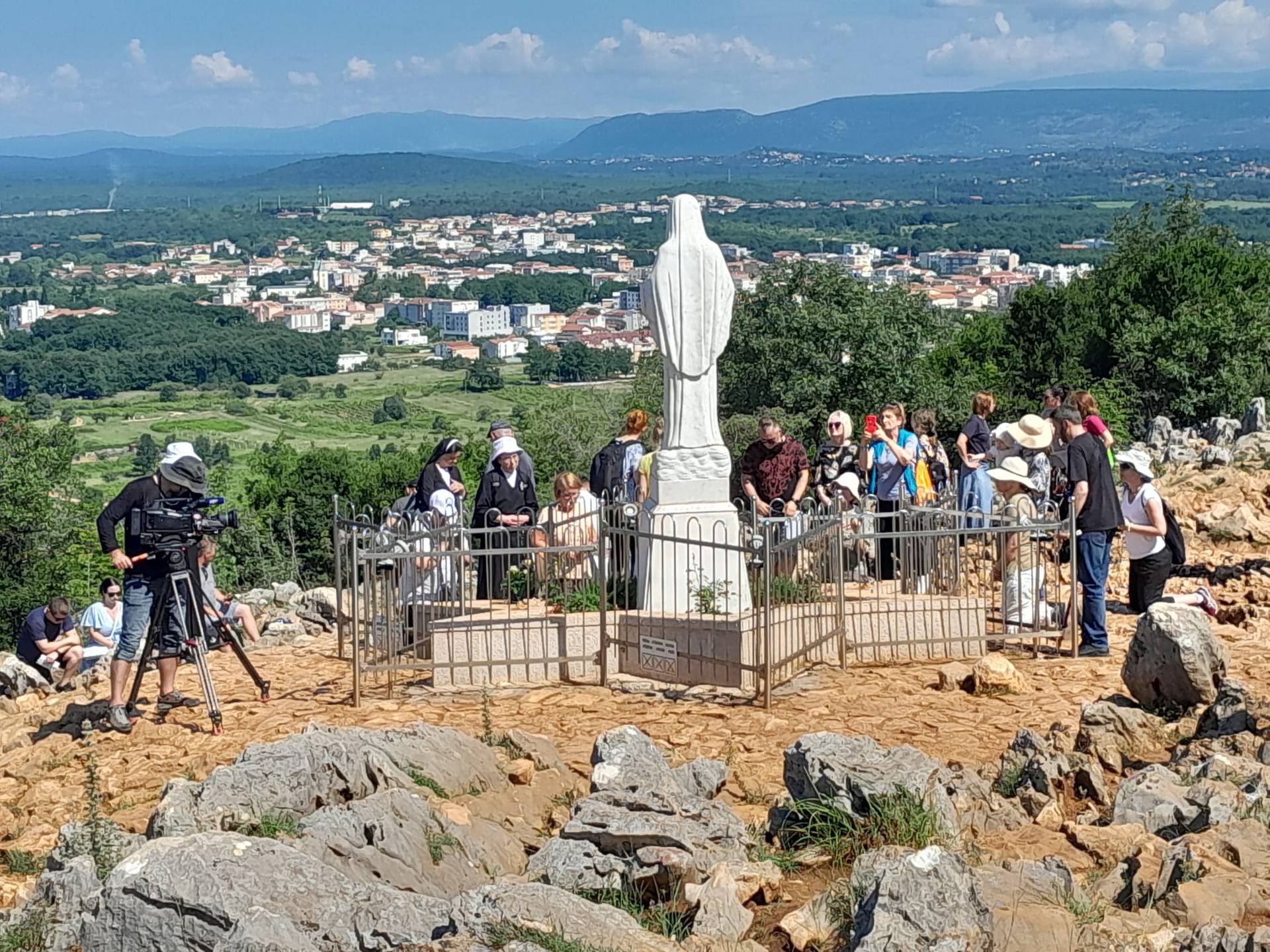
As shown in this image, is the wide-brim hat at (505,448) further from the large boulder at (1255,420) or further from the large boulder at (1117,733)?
the large boulder at (1255,420)

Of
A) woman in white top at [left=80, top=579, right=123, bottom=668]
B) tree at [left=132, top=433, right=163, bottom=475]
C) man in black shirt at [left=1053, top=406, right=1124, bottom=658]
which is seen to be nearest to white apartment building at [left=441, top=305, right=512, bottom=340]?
tree at [left=132, top=433, right=163, bottom=475]

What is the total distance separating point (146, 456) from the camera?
85688 millimetres

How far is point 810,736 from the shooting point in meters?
6.74

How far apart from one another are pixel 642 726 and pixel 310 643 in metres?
4.19

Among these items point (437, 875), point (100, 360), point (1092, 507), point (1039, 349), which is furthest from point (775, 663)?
point (100, 360)

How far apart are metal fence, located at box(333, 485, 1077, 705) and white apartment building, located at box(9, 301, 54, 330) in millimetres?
167283

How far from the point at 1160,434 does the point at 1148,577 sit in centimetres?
1214

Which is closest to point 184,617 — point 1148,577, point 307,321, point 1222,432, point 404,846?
point 404,846

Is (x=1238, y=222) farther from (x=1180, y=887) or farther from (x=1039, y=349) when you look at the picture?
(x=1180, y=887)

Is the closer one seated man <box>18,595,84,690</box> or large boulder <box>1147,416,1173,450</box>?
seated man <box>18,595,84,690</box>

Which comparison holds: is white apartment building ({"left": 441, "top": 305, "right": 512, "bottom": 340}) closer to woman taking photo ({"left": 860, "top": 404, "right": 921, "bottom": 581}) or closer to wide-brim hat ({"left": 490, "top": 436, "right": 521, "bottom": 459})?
woman taking photo ({"left": 860, "top": 404, "right": 921, "bottom": 581})

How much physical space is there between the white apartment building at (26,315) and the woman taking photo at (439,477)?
166 meters

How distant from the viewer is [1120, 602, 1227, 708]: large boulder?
26.7 feet

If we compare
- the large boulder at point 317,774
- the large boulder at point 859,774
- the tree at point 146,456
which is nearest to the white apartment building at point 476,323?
the tree at point 146,456
